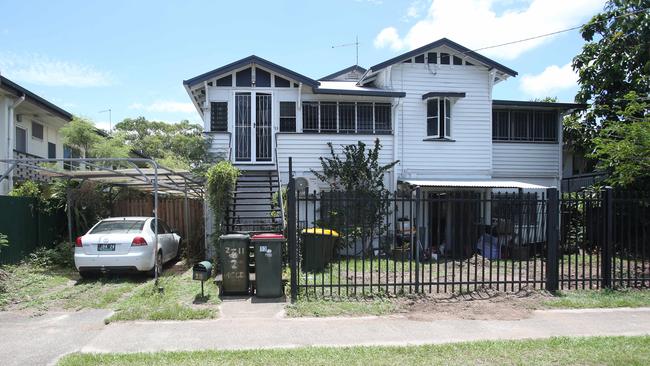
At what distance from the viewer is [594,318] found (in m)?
7.33

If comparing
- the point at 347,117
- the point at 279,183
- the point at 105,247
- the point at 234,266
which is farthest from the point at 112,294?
the point at 347,117

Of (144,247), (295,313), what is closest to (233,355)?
(295,313)

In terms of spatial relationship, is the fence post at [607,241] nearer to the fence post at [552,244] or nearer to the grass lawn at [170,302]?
the fence post at [552,244]

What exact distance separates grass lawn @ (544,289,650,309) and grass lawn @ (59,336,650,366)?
2027 millimetres

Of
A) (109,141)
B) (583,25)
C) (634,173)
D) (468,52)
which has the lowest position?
(634,173)

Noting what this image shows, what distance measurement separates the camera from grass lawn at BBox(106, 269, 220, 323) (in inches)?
288

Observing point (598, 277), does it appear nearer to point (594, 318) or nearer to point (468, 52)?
point (594, 318)

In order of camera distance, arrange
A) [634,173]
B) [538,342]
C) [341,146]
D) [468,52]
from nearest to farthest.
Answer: [538,342]
[634,173]
[341,146]
[468,52]

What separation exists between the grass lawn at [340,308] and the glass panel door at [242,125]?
8.30 m

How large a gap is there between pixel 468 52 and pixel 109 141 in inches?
497

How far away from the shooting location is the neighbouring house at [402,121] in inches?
598

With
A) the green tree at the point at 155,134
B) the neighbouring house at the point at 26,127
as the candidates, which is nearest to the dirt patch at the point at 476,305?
the neighbouring house at the point at 26,127

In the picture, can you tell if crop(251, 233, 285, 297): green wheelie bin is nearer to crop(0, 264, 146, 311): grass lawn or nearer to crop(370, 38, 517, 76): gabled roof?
crop(0, 264, 146, 311): grass lawn

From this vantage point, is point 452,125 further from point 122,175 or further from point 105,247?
point 105,247
